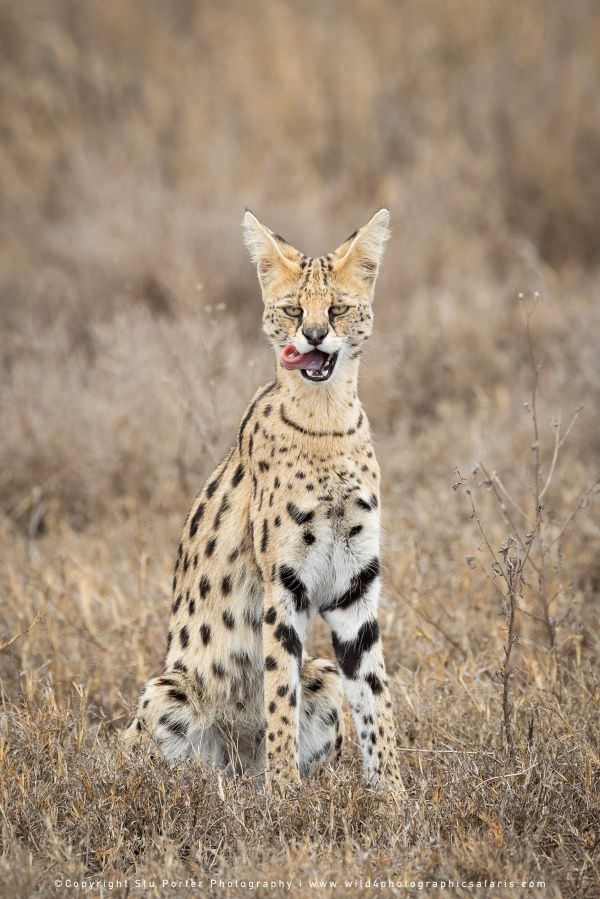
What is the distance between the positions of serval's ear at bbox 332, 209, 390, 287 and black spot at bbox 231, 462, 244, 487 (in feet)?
2.30

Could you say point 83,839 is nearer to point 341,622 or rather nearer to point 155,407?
point 341,622

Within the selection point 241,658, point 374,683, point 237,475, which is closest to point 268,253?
point 237,475

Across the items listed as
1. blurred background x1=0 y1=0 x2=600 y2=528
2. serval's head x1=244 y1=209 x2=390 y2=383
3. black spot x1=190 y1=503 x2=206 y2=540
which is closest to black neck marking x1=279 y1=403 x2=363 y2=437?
serval's head x1=244 y1=209 x2=390 y2=383

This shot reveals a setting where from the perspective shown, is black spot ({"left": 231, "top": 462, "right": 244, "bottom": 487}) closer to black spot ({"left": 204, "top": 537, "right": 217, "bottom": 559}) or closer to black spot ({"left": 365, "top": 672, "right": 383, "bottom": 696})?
black spot ({"left": 204, "top": 537, "right": 217, "bottom": 559})

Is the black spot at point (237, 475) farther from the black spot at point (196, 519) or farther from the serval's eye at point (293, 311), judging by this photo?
the serval's eye at point (293, 311)

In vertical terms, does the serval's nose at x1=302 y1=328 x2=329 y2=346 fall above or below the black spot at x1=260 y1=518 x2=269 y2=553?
above

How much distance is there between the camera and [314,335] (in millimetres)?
3273

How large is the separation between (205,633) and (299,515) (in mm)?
535

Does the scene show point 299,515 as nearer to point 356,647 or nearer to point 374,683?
point 356,647

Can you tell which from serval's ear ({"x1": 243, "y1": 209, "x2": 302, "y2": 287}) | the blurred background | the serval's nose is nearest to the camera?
the serval's nose

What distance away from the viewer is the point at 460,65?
1247 centimetres

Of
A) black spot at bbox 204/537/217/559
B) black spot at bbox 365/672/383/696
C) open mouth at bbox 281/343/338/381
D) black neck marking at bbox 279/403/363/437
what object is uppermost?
open mouth at bbox 281/343/338/381

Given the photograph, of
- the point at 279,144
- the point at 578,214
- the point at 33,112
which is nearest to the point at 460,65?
the point at 279,144

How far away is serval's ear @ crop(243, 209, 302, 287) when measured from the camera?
3500mm
